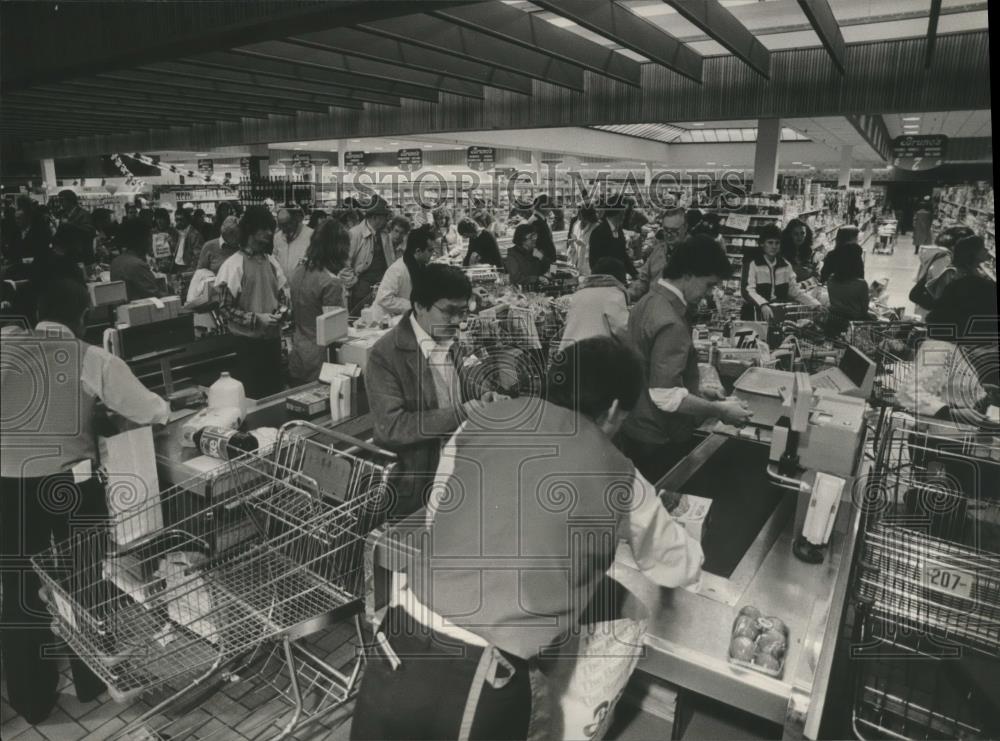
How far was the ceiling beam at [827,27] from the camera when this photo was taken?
431 cm

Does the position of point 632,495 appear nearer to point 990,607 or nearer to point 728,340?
point 990,607

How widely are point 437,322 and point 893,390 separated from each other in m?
2.79

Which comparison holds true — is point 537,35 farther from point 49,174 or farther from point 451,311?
point 49,174

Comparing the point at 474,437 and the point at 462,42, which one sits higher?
the point at 462,42

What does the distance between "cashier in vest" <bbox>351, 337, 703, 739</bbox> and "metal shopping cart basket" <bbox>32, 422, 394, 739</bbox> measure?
1.95ft

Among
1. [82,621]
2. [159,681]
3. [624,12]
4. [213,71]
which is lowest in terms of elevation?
[159,681]

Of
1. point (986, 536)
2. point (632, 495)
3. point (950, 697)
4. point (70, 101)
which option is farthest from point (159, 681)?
point (70, 101)

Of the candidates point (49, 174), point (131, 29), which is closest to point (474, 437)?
point (131, 29)

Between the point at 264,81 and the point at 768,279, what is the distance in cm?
468

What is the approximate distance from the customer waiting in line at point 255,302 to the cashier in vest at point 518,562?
334 cm

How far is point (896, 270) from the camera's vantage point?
44.9 ft

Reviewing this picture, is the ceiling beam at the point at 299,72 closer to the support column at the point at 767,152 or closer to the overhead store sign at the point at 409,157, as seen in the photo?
the overhead store sign at the point at 409,157


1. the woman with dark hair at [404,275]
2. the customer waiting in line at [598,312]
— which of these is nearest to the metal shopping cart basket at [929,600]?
the customer waiting in line at [598,312]

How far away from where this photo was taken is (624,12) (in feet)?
15.1
